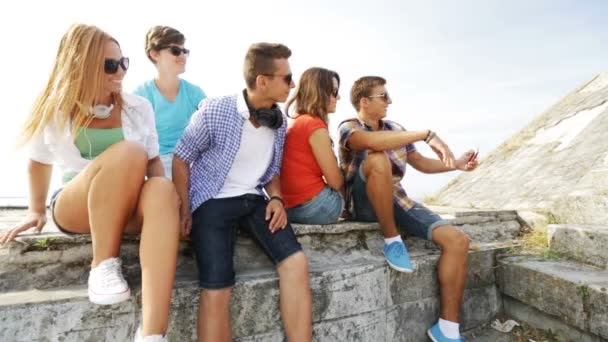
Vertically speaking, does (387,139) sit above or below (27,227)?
above

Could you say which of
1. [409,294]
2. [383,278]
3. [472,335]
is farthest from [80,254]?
[472,335]

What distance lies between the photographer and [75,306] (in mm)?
1729

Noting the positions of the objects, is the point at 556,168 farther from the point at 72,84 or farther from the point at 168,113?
the point at 72,84

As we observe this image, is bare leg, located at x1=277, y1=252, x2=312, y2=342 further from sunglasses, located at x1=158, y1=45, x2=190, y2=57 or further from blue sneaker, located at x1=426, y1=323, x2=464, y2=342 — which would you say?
sunglasses, located at x1=158, y1=45, x2=190, y2=57

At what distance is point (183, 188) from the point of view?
2.25 metres

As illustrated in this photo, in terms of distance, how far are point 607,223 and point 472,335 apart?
1.30 m

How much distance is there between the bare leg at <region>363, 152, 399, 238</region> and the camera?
8.39ft

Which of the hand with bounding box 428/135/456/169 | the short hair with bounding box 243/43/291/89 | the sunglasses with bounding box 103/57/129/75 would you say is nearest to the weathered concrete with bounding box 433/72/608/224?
the hand with bounding box 428/135/456/169

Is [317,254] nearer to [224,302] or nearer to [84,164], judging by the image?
[224,302]

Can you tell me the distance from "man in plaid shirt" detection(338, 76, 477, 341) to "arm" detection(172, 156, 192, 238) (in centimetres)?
121

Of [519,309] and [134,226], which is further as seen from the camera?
[519,309]

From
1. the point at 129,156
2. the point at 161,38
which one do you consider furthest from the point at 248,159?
the point at 161,38

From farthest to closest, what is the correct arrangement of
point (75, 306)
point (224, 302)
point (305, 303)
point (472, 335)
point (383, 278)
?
point (472, 335) < point (383, 278) < point (305, 303) < point (224, 302) < point (75, 306)

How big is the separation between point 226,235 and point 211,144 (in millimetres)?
597
